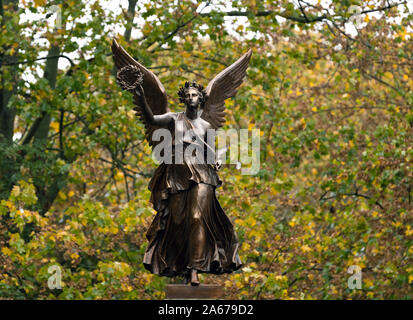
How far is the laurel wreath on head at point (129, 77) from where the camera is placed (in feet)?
25.9

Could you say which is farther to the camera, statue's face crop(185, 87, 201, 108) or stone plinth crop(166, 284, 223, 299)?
statue's face crop(185, 87, 201, 108)

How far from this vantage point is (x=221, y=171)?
1492 cm

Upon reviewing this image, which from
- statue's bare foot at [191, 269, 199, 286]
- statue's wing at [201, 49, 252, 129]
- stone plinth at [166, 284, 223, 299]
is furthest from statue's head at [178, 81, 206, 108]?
stone plinth at [166, 284, 223, 299]

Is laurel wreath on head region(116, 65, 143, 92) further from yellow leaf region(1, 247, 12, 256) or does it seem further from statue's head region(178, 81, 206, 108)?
yellow leaf region(1, 247, 12, 256)

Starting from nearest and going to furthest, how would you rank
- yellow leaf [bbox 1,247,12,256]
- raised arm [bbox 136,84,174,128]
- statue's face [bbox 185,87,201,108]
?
raised arm [bbox 136,84,174,128]
statue's face [bbox 185,87,201,108]
yellow leaf [bbox 1,247,12,256]

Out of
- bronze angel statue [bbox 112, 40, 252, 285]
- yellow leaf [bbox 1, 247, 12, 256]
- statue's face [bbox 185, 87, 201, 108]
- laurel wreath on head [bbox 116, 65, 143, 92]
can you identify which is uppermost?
laurel wreath on head [bbox 116, 65, 143, 92]

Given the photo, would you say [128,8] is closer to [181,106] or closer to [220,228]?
[181,106]

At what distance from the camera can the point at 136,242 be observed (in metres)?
14.5

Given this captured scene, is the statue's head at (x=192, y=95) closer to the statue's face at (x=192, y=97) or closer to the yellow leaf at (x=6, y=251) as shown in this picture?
the statue's face at (x=192, y=97)

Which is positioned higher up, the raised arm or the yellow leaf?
the raised arm

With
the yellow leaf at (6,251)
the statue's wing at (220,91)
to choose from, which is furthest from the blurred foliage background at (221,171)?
the statue's wing at (220,91)

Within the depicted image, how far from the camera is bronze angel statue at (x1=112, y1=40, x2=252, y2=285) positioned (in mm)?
8102

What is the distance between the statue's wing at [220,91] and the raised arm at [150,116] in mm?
432

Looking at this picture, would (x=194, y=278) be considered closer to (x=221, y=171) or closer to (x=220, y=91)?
(x=220, y=91)
